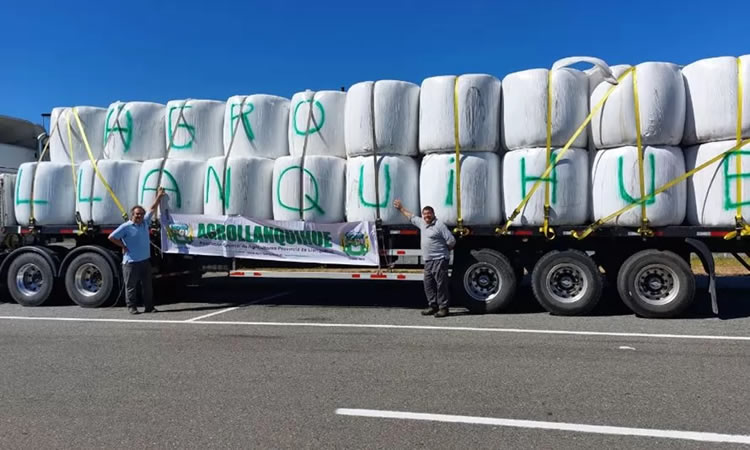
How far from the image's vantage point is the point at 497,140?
779 centimetres

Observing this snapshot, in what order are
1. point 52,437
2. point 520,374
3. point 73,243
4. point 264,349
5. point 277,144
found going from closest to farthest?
point 52,437 → point 520,374 → point 264,349 → point 277,144 → point 73,243

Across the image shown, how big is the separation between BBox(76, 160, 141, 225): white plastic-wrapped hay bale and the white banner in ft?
2.57

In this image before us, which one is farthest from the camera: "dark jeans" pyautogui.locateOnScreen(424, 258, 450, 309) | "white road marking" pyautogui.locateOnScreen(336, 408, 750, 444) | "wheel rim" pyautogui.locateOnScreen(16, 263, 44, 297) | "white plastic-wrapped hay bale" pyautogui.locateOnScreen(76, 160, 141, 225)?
"wheel rim" pyautogui.locateOnScreen(16, 263, 44, 297)

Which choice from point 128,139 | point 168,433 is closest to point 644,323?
point 168,433

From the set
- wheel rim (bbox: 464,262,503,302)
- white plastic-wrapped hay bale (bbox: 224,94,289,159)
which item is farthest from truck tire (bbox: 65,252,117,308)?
wheel rim (bbox: 464,262,503,302)

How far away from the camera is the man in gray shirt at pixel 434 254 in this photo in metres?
7.55

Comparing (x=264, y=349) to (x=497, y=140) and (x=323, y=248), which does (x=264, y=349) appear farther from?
(x=497, y=140)

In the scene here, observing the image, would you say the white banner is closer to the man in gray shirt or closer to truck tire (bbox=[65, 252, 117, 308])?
the man in gray shirt

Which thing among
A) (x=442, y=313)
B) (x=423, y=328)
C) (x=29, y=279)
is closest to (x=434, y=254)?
(x=442, y=313)

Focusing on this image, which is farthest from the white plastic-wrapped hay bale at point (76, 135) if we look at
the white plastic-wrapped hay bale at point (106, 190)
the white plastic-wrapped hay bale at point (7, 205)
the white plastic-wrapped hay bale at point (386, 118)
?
the white plastic-wrapped hay bale at point (386, 118)

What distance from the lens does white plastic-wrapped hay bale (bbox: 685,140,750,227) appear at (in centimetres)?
689

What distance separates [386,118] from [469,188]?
152 centimetres

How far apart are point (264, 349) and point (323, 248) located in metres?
2.50

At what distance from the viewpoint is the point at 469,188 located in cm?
766
